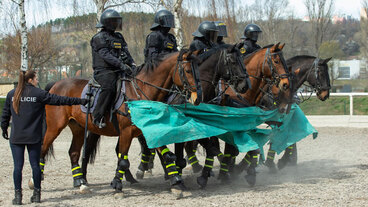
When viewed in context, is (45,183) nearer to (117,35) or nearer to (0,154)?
(117,35)

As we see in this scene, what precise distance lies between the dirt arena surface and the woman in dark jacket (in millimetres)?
582

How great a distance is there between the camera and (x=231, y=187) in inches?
293

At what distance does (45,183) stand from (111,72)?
2.54 metres

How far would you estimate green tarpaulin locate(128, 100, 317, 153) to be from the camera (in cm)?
645

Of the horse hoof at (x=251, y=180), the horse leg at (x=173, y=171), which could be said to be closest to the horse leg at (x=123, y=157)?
the horse leg at (x=173, y=171)

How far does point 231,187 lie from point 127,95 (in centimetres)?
233

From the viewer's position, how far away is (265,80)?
768 centimetres

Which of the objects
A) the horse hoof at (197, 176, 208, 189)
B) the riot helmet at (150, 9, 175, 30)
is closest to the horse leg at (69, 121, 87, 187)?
the horse hoof at (197, 176, 208, 189)

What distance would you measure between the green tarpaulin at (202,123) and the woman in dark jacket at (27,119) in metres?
0.98

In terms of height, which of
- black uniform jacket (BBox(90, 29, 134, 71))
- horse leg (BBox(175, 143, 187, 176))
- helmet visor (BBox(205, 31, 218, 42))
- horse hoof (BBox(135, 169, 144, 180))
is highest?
helmet visor (BBox(205, 31, 218, 42))

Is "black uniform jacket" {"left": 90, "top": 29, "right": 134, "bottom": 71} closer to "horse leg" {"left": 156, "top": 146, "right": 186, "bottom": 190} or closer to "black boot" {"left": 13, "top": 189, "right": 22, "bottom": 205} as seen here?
"horse leg" {"left": 156, "top": 146, "right": 186, "bottom": 190}

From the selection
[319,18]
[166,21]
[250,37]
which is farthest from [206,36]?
[319,18]

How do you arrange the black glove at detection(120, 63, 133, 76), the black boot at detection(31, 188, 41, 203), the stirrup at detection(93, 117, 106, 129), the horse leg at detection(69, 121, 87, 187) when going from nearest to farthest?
the black boot at detection(31, 188, 41, 203) → the black glove at detection(120, 63, 133, 76) → the stirrup at detection(93, 117, 106, 129) → the horse leg at detection(69, 121, 87, 187)

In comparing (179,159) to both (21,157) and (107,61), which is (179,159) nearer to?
(107,61)
